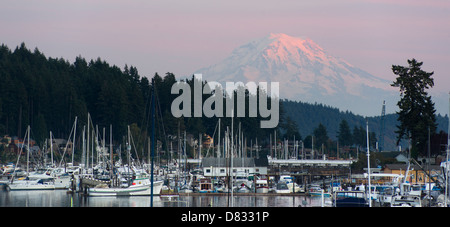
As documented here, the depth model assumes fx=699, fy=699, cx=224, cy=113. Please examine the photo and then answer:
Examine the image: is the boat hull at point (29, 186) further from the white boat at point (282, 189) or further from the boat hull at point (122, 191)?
the white boat at point (282, 189)

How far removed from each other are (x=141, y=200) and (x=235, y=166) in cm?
4971

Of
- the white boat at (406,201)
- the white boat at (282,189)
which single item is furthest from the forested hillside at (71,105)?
the white boat at (406,201)

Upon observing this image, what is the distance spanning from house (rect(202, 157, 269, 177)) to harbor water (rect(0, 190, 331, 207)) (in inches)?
1044

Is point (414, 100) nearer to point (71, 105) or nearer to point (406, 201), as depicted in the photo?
point (406, 201)

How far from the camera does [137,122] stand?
17488cm

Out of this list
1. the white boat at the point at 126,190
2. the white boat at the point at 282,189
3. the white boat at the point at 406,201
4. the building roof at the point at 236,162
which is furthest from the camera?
the building roof at the point at 236,162

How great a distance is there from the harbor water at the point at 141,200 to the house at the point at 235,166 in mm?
26517

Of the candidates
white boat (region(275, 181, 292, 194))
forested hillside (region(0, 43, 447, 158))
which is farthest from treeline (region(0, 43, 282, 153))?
white boat (region(275, 181, 292, 194))

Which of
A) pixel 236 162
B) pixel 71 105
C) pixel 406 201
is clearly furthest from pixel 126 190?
pixel 71 105

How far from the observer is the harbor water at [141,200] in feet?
254

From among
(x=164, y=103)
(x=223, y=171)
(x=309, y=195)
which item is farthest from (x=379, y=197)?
(x=164, y=103)

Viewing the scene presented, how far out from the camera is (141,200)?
8169cm

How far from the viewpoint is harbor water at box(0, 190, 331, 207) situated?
7756 cm

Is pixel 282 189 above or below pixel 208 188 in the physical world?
below
